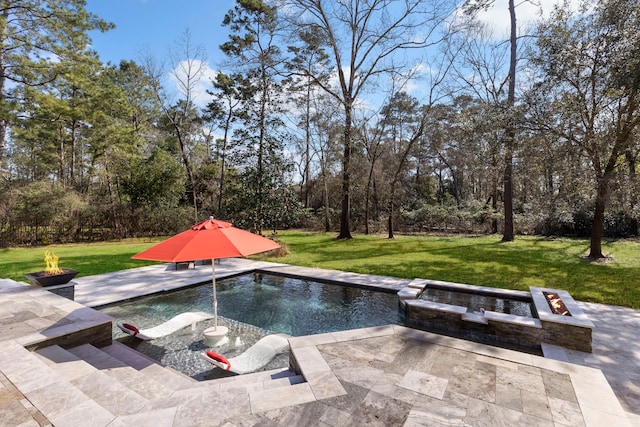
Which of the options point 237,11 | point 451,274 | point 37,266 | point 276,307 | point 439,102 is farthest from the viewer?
point 439,102

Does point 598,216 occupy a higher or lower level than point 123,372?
higher

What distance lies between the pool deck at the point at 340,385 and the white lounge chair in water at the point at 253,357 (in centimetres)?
38

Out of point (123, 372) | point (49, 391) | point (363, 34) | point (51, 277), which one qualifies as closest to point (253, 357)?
point (123, 372)

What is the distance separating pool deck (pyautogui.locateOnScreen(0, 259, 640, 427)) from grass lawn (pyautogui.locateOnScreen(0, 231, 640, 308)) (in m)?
2.92

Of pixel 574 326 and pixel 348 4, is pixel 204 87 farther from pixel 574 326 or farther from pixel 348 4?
pixel 574 326

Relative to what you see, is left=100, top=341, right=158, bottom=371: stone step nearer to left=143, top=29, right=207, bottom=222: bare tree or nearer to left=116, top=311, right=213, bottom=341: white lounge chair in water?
left=116, top=311, right=213, bottom=341: white lounge chair in water

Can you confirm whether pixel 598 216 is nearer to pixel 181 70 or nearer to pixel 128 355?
pixel 128 355

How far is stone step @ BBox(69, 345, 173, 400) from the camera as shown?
9.77 feet

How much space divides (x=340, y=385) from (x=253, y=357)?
1.59 metres

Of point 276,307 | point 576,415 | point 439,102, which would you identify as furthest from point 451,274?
point 439,102

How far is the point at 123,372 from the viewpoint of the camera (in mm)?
3346

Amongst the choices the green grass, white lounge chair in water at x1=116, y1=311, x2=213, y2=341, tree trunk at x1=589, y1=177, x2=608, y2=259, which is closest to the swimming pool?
white lounge chair in water at x1=116, y1=311, x2=213, y2=341

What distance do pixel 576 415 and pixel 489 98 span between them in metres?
19.3

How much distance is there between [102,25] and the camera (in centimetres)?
1332
